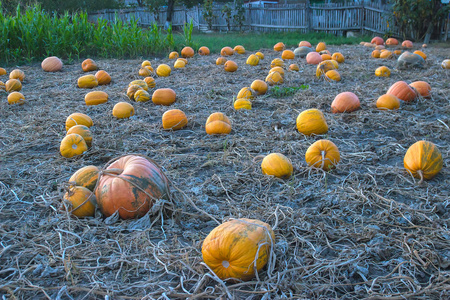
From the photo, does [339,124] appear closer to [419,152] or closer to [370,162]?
[370,162]

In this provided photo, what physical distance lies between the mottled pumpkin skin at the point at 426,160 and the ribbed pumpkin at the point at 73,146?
9.91ft

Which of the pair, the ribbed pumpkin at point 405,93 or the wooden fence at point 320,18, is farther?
the wooden fence at point 320,18

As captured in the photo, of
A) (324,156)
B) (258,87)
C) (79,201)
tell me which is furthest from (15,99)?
(324,156)

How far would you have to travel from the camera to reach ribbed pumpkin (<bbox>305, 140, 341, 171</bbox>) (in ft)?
10.3

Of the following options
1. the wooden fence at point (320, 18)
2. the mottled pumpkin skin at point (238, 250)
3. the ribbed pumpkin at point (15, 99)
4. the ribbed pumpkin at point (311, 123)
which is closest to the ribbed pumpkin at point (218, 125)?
the ribbed pumpkin at point (311, 123)

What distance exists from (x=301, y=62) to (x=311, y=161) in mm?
6694

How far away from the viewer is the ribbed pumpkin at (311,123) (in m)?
3.94

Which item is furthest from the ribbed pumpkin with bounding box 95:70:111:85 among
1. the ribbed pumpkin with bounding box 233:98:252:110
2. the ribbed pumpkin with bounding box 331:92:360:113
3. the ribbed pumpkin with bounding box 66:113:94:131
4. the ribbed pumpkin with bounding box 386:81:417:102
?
the ribbed pumpkin with bounding box 386:81:417:102

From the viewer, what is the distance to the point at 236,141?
394cm

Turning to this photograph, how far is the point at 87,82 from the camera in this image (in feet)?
22.9

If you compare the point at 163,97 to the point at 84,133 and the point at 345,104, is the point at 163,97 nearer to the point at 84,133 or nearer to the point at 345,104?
the point at 84,133

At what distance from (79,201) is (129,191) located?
371 millimetres

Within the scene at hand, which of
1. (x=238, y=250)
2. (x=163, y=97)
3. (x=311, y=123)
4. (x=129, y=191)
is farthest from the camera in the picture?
(x=163, y=97)

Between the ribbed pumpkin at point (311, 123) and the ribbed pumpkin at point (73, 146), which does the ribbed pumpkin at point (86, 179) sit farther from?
the ribbed pumpkin at point (311, 123)
